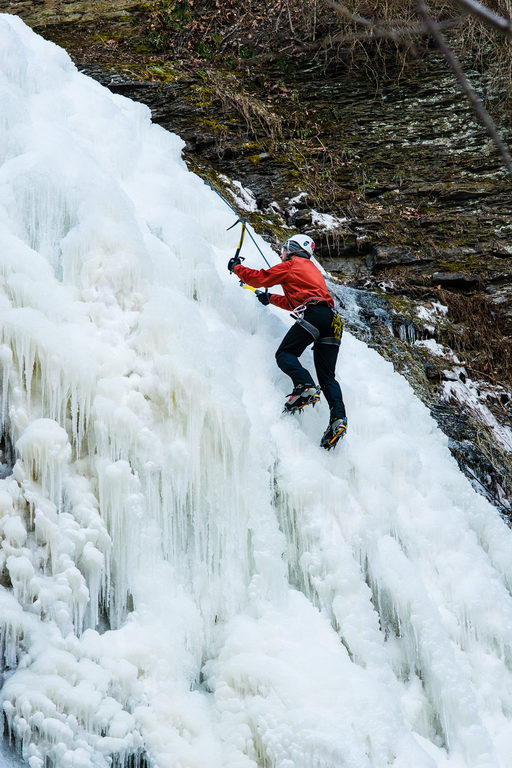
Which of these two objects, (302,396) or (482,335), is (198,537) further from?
(482,335)

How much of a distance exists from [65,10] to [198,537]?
33.8ft

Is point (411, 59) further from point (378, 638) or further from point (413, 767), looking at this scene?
point (413, 767)

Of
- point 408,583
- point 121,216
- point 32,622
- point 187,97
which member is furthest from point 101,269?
point 187,97

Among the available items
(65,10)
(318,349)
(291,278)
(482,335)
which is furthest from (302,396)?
(65,10)

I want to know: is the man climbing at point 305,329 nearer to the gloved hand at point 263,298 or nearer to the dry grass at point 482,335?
the gloved hand at point 263,298

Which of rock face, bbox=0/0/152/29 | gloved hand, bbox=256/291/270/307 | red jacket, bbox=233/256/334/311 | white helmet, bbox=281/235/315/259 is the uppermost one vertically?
rock face, bbox=0/0/152/29

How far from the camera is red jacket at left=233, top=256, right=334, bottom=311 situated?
4711mm

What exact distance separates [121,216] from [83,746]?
315 centimetres

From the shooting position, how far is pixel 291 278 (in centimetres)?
475

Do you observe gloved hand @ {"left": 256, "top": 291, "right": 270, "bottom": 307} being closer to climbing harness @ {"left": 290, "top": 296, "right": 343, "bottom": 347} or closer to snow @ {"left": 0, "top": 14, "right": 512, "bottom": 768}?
snow @ {"left": 0, "top": 14, "right": 512, "bottom": 768}

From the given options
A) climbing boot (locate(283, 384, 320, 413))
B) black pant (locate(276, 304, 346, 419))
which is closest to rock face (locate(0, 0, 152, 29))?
black pant (locate(276, 304, 346, 419))

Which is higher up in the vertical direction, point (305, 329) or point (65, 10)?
point (65, 10)

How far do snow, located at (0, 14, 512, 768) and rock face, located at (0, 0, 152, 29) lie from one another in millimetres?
6537

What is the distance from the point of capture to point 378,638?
3.68 metres
